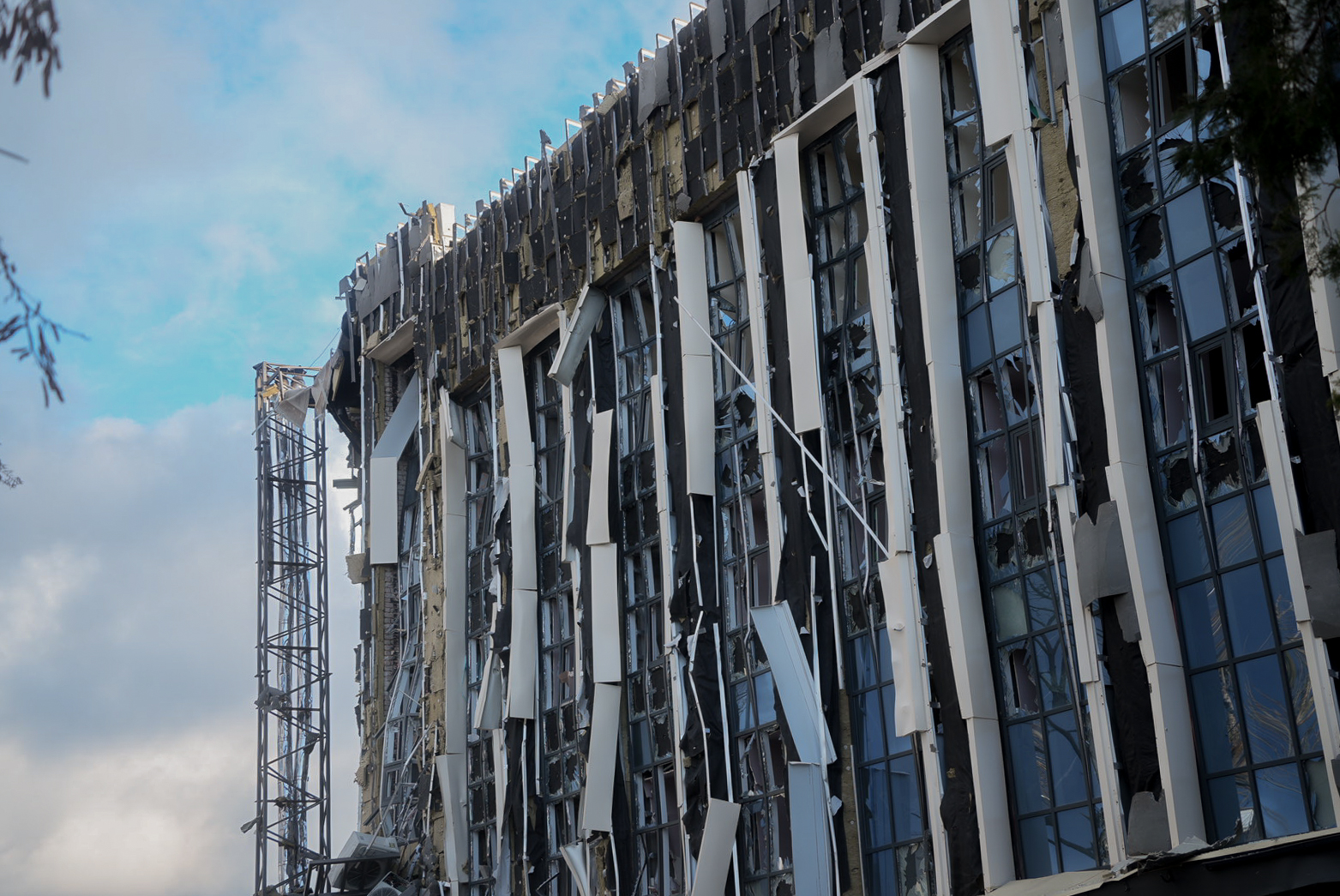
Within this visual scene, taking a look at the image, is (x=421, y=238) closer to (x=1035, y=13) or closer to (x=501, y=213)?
(x=501, y=213)

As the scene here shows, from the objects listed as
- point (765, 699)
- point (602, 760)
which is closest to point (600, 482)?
point (602, 760)

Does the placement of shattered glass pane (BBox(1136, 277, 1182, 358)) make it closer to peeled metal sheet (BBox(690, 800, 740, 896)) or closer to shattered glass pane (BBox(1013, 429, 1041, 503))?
shattered glass pane (BBox(1013, 429, 1041, 503))

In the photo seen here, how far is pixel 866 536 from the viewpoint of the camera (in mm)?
24688

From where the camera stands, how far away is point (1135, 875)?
17.5 metres

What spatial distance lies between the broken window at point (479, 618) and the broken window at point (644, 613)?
4.54 metres

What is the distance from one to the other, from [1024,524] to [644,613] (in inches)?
392

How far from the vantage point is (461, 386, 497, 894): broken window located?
3316 cm

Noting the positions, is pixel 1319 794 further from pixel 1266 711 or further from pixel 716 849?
pixel 716 849

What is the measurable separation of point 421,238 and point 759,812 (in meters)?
20.2

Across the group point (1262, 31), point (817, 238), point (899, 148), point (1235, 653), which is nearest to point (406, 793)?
point (817, 238)

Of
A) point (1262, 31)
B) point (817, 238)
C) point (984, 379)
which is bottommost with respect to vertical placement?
point (1262, 31)

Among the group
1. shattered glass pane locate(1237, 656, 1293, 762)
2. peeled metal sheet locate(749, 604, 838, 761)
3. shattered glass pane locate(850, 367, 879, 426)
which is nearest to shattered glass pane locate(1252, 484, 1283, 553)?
shattered glass pane locate(1237, 656, 1293, 762)

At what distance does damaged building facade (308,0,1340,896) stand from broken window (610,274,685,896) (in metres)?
0.09

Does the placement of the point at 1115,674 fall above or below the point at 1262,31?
below
